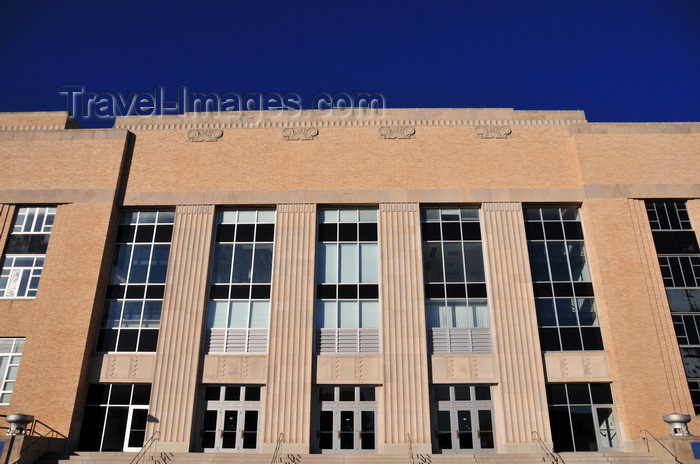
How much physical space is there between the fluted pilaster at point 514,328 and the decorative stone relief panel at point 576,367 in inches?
23.0

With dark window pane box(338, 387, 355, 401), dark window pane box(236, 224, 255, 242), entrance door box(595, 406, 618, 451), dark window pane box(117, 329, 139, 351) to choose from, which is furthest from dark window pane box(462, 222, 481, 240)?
dark window pane box(117, 329, 139, 351)

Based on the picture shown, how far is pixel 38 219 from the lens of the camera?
2484cm

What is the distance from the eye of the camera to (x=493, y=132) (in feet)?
84.4

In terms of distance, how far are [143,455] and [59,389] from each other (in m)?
4.52

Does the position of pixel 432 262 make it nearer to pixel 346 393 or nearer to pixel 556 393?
pixel 346 393

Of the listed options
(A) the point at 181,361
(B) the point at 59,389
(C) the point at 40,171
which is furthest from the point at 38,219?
(A) the point at 181,361

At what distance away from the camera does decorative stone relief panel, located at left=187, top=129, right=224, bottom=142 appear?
2589cm

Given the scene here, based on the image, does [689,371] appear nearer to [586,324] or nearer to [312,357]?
[586,324]

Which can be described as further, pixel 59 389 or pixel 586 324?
pixel 586 324

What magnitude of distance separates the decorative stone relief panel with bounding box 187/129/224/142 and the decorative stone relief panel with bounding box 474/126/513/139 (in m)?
12.1

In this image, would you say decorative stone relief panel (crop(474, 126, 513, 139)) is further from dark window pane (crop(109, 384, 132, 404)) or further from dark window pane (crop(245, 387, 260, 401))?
dark window pane (crop(109, 384, 132, 404))

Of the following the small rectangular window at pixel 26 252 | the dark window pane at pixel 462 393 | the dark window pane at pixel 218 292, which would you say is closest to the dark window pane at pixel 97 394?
the small rectangular window at pixel 26 252

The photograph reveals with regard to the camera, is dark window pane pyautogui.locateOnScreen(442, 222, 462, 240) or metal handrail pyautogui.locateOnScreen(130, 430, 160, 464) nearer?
metal handrail pyautogui.locateOnScreen(130, 430, 160, 464)

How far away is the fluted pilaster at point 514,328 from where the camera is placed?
2092 cm
